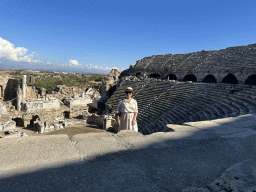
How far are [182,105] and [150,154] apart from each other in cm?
1128

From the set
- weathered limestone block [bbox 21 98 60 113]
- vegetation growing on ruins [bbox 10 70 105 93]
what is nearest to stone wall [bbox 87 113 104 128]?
weathered limestone block [bbox 21 98 60 113]

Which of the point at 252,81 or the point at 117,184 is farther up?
the point at 252,81

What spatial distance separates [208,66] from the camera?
22375 mm

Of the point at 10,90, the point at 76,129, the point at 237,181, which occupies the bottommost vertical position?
the point at 76,129

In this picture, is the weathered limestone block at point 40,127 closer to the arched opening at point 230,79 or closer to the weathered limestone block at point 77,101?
the weathered limestone block at point 77,101

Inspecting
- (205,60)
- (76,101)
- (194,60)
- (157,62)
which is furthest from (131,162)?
(157,62)

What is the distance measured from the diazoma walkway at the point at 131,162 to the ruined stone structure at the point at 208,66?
18.4m

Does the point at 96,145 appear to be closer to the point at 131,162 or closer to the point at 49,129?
the point at 131,162

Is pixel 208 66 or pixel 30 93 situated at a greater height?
pixel 208 66

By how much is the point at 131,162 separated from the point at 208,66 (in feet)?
75.5

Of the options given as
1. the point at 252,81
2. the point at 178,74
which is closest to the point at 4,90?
the point at 178,74

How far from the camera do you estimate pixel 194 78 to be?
24.9 metres

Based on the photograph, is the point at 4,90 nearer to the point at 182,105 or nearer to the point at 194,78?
the point at 182,105

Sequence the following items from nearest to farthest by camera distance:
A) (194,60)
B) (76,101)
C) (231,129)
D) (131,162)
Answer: (131,162)
(231,129)
(76,101)
(194,60)
